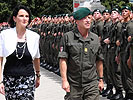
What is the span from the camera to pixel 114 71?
9.50 m

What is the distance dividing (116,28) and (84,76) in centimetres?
401

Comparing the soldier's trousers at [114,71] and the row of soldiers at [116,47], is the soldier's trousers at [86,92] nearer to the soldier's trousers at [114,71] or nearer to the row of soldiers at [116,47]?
the row of soldiers at [116,47]

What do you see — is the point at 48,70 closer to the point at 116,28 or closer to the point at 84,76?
the point at 116,28

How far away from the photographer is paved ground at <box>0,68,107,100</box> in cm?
996

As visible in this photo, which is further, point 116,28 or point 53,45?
point 53,45

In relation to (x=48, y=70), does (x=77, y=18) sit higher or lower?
higher

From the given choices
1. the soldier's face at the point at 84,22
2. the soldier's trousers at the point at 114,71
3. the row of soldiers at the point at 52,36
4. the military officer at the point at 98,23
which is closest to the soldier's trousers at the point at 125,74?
the soldier's trousers at the point at 114,71

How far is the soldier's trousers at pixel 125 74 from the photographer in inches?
327

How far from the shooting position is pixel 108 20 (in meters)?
10.7

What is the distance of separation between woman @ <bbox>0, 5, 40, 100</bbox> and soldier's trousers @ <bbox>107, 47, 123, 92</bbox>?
4.04 meters

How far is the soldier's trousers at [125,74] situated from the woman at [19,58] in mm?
3171

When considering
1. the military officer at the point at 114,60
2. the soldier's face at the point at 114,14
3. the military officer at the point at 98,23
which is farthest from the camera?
the military officer at the point at 98,23

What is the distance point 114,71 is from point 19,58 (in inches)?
174

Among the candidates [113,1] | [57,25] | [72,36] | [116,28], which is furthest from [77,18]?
[113,1]
